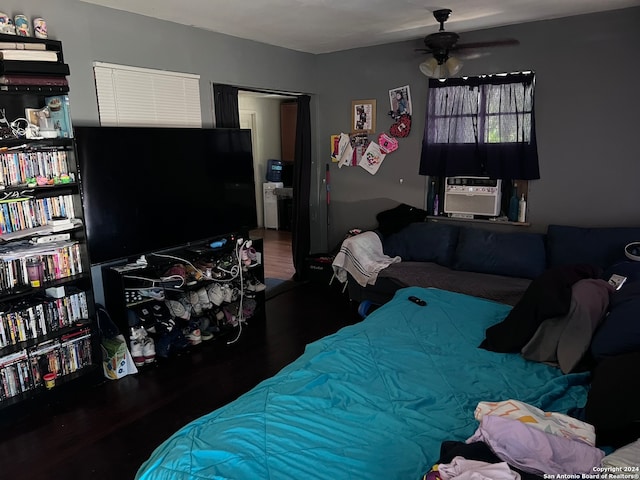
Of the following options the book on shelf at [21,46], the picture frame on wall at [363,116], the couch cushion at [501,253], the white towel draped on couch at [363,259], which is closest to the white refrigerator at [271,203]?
the picture frame on wall at [363,116]

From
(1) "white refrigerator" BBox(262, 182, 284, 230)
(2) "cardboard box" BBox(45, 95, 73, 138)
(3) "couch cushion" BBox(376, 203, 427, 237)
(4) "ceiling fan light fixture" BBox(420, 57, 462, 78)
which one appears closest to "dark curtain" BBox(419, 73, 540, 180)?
(4) "ceiling fan light fixture" BBox(420, 57, 462, 78)

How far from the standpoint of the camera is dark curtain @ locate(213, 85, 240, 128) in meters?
3.97

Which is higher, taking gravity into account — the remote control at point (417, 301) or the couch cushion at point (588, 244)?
the couch cushion at point (588, 244)

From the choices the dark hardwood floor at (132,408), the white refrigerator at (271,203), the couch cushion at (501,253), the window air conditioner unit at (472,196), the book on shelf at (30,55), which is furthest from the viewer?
the white refrigerator at (271,203)

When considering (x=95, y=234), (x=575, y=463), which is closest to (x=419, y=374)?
(x=575, y=463)

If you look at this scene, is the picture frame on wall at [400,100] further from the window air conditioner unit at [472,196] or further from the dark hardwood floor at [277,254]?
the dark hardwood floor at [277,254]

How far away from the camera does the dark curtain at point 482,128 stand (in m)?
4.02

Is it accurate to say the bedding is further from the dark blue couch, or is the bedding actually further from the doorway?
the doorway

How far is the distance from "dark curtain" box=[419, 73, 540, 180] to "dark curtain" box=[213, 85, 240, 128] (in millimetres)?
1835

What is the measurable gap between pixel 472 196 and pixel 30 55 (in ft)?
11.7

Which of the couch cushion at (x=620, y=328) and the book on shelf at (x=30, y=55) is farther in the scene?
the book on shelf at (x=30, y=55)

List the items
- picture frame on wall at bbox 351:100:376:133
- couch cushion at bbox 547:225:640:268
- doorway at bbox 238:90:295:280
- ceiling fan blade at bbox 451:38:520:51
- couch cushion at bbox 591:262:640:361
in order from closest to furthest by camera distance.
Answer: couch cushion at bbox 591:262:640:361
couch cushion at bbox 547:225:640:268
ceiling fan blade at bbox 451:38:520:51
picture frame on wall at bbox 351:100:376:133
doorway at bbox 238:90:295:280

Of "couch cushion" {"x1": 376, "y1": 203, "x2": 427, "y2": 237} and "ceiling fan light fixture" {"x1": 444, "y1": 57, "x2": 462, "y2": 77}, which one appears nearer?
"ceiling fan light fixture" {"x1": 444, "y1": 57, "x2": 462, "y2": 77}

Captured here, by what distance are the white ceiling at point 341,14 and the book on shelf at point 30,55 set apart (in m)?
0.59
